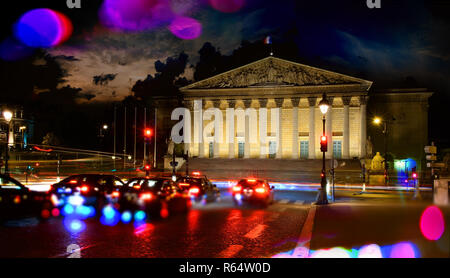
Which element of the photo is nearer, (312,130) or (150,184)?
(150,184)

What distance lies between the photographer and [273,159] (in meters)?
60.9

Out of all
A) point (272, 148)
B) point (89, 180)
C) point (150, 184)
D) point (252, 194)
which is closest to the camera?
point (150, 184)

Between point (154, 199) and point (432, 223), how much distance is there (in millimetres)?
8704

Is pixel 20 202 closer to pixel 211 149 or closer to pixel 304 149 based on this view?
pixel 211 149

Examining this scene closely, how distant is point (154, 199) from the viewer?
1522 centimetres

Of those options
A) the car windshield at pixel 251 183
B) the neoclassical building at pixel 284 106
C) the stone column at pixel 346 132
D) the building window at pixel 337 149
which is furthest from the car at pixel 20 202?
the building window at pixel 337 149

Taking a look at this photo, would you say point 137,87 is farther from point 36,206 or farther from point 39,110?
point 36,206

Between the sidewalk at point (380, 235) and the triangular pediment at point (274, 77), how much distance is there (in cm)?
4479

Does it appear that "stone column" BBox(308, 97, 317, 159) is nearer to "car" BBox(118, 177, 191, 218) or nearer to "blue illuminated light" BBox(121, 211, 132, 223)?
"car" BBox(118, 177, 191, 218)

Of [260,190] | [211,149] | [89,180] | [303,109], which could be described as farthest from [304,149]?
[89,180]

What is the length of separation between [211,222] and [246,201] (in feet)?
23.8

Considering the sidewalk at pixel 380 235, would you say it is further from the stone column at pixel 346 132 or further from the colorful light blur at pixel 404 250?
the stone column at pixel 346 132

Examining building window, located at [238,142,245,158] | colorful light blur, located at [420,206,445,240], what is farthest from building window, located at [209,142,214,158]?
colorful light blur, located at [420,206,445,240]
